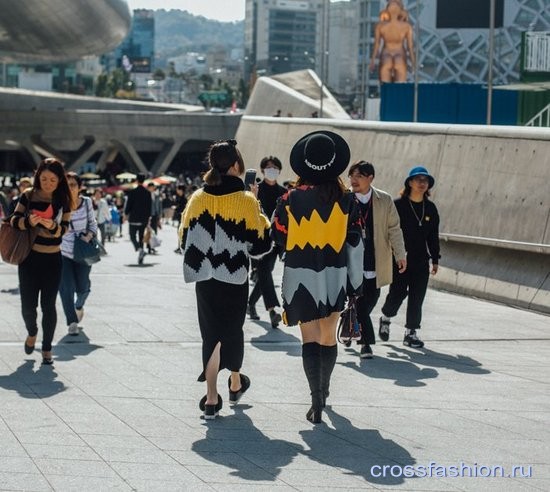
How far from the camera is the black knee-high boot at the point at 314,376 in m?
7.14

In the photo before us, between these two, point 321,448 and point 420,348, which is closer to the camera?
point 321,448

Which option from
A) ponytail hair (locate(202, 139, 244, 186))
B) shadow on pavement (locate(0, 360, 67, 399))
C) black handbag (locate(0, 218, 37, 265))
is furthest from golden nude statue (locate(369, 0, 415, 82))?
ponytail hair (locate(202, 139, 244, 186))

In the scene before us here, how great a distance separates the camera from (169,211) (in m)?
53.3

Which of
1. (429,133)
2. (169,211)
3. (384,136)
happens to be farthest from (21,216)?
(169,211)

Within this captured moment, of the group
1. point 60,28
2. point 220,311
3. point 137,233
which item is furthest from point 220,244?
point 60,28

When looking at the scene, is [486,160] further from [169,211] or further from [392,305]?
[169,211]

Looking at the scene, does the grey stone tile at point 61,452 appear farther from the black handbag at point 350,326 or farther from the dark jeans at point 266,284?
the dark jeans at point 266,284

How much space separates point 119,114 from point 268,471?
268 ft

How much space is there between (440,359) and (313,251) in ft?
9.81

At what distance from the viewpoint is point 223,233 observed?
24.3 ft

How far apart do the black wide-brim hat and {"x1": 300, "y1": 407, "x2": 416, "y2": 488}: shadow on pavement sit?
4.50ft

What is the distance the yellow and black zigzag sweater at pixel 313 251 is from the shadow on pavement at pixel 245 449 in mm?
700

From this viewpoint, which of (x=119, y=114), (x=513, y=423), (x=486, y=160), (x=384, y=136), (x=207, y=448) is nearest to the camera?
Answer: (x=207, y=448)

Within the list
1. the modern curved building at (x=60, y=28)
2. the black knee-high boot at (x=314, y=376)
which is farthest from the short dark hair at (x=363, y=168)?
the modern curved building at (x=60, y=28)
